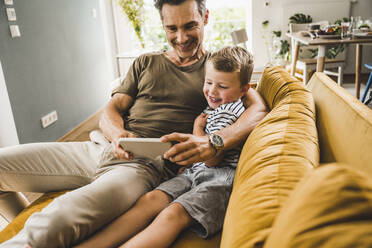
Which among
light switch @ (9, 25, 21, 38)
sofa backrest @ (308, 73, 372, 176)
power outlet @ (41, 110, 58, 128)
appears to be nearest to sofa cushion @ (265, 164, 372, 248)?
sofa backrest @ (308, 73, 372, 176)

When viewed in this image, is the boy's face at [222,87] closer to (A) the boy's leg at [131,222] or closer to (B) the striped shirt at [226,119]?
(B) the striped shirt at [226,119]

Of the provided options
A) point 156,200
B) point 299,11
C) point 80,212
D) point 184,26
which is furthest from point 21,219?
point 299,11

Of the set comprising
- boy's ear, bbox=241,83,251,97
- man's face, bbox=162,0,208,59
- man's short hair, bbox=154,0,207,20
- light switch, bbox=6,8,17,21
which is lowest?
boy's ear, bbox=241,83,251,97

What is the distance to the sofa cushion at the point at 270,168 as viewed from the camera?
0.55 m

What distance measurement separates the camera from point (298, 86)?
1225mm

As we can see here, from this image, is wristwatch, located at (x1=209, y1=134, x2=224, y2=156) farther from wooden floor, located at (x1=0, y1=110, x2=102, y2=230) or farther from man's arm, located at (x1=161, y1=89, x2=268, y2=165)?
wooden floor, located at (x1=0, y1=110, x2=102, y2=230)

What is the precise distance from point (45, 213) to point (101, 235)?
0.18 metres

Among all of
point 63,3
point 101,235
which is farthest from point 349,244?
point 63,3

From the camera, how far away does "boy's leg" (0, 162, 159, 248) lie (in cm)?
82

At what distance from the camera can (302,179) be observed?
43 cm

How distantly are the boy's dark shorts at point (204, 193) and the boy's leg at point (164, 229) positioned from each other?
0.03m

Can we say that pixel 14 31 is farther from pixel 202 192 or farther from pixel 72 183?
pixel 202 192

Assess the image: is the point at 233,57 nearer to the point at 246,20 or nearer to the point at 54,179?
the point at 54,179

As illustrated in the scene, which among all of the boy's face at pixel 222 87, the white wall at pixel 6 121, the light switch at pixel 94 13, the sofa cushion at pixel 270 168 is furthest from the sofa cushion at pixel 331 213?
the light switch at pixel 94 13
